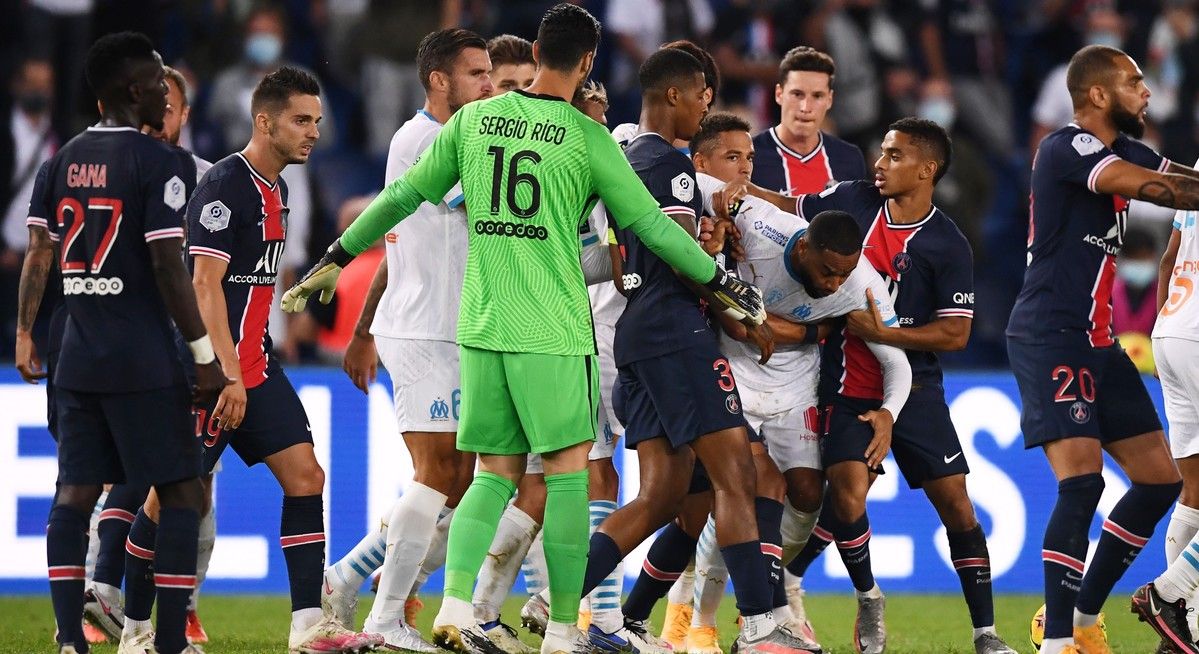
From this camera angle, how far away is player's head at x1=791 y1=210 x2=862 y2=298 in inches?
260

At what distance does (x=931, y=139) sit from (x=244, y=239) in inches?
121

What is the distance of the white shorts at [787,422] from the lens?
279 inches

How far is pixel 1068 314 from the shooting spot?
6773 millimetres

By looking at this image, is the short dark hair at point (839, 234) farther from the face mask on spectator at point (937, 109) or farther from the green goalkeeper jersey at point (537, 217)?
the face mask on spectator at point (937, 109)

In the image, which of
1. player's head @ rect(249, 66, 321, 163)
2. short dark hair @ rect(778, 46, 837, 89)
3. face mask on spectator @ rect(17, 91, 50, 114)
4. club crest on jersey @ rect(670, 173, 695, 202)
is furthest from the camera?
face mask on spectator @ rect(17, 91, 50, 114)

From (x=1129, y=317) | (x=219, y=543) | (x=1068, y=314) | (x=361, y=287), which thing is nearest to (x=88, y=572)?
(x=219, y=543)

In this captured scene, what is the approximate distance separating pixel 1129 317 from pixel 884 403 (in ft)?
19.2

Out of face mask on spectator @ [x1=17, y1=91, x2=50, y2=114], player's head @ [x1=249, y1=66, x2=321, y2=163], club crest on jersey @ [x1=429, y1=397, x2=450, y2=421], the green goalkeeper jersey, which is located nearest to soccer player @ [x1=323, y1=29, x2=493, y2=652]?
club crest on jersey @ [x1=429, y1=397, x2=450, y2=421]

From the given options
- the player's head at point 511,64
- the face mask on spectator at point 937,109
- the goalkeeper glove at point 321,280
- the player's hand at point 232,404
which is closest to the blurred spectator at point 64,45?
the player's head at point 511,64

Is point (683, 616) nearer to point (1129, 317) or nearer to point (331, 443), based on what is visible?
point (331, 443)

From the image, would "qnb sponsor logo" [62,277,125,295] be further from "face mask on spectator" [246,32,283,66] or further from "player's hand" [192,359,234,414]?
"face mask on spectator" [246,32,283,66]

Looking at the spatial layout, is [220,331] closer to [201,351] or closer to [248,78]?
[201,351]

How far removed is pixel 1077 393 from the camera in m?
6.72

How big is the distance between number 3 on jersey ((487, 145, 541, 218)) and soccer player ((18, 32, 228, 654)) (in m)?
1.11
